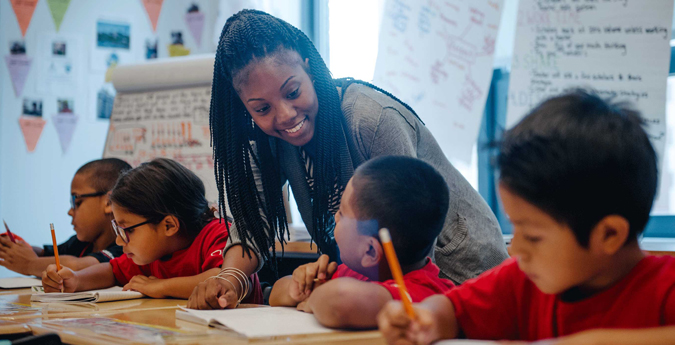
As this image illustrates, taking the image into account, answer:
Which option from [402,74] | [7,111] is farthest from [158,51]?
[402,74]

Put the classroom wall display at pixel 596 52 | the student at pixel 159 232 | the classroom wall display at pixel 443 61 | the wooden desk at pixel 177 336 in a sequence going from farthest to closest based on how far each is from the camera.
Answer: the classroom wall display at pixel 443 61
the classroom wall display at pixel 596 52
the student at pixel 159 232
the wooden desk at pixel 177 336

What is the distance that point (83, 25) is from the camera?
3094 mm

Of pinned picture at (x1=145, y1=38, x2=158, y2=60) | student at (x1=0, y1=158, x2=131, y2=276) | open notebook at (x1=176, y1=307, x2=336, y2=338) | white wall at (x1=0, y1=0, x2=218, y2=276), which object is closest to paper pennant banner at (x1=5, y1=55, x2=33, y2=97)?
white wall at (x1=0, y1=0, x2=218, y2=276)

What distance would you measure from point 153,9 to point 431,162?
2561 millimetres

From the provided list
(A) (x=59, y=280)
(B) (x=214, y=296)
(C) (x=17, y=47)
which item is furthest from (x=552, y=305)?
(C) (x=17, y=47)

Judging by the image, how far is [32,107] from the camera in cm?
299

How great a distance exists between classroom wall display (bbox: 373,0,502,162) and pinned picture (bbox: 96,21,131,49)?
150 centimetres

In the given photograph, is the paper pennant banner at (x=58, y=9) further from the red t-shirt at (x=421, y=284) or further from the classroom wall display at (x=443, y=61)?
the red t-shirt at (x=421, y=284)

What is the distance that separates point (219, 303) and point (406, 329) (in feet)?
1.77

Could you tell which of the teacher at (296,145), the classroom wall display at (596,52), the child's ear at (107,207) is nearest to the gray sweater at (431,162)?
the teacher at (296,145)

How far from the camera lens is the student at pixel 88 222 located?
5.99 ft

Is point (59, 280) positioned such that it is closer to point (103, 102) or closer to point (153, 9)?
point (103, 102)

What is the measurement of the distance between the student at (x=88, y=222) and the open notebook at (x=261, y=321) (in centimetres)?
95

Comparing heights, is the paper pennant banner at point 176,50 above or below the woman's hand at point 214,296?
above
